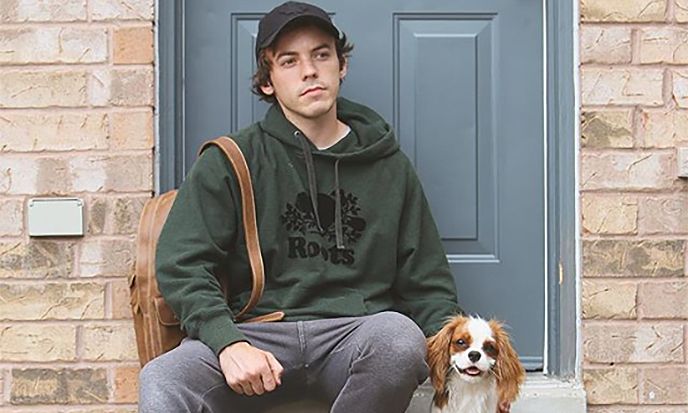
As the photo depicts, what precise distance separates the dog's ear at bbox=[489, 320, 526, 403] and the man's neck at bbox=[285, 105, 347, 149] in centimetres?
71

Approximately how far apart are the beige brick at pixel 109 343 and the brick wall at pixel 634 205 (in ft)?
4.49

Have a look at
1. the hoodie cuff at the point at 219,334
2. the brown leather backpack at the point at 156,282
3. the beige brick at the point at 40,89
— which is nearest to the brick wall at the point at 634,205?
the brown leather backpack at the point at 156,282

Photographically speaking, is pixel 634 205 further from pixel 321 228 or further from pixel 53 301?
pixel 53 301

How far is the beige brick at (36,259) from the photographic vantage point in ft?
12.1

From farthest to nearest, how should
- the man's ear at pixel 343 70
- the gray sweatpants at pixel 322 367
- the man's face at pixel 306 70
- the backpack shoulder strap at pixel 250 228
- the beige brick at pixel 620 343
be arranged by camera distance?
the beige brick at pixel 620 343
the man's ear at pixel 343 70
the man's face at pixel 306 70
the backpack shoulder strap at pixel 250 228
the gray sweatpants at pixel 322 367

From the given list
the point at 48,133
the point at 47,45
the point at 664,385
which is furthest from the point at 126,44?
the point at 664,385

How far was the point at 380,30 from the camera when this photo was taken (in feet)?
12.8

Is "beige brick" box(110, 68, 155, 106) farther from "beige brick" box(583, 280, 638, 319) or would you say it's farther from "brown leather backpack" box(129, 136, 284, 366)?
"beige brick" box(583, 280, 638, 319)

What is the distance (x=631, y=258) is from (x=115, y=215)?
1.56 meters

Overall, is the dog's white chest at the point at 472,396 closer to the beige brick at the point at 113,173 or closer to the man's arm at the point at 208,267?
the man's arm at the point at 208,267

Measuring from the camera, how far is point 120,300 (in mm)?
3703

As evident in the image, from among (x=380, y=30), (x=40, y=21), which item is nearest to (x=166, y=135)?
(x=40, y=21)

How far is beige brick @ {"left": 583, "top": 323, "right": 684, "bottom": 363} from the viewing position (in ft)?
12.2

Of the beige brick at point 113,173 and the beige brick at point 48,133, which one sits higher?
the beige brick at point 48,133
